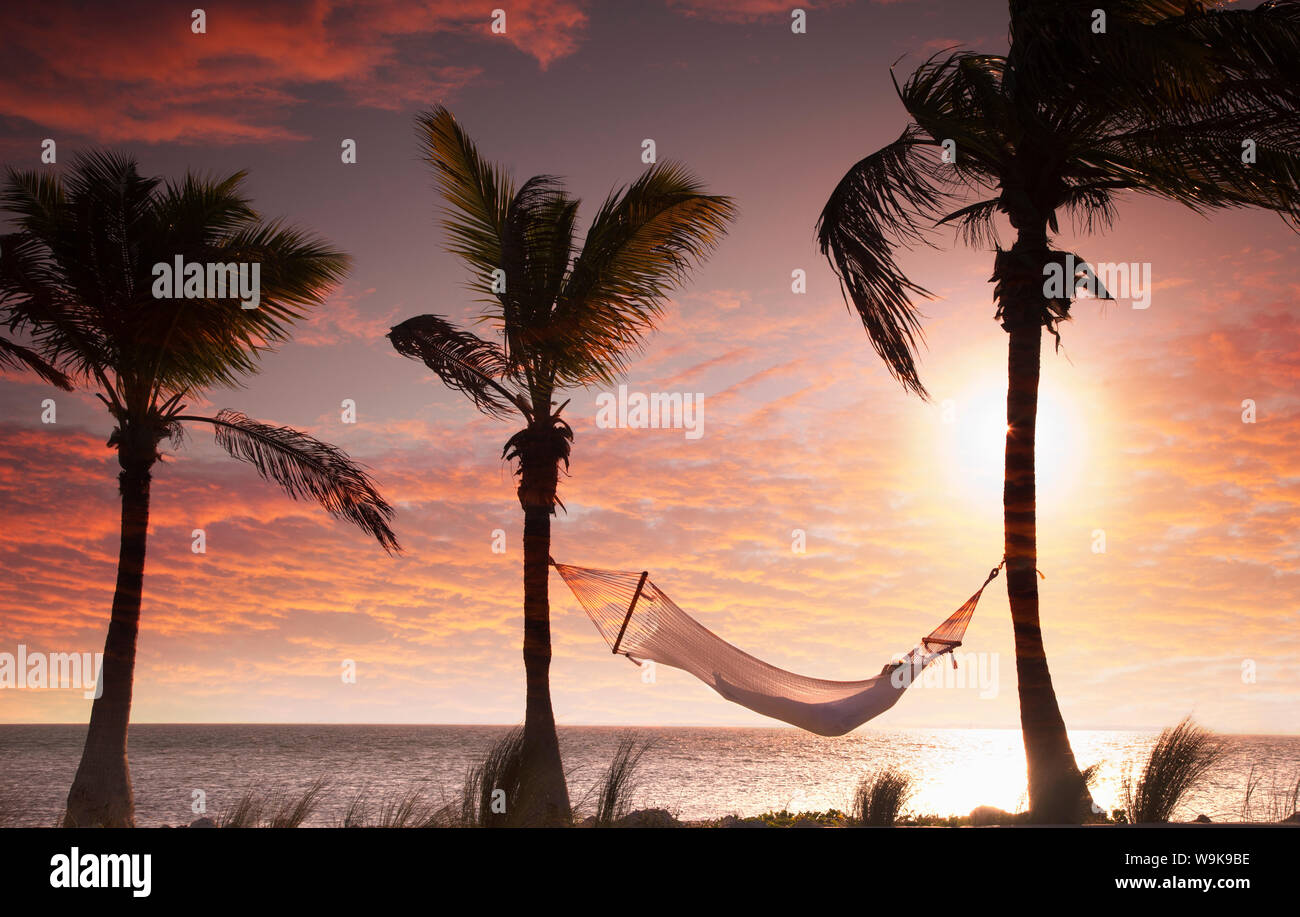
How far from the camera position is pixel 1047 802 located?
6.63 metres

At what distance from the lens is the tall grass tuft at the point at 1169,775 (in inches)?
257

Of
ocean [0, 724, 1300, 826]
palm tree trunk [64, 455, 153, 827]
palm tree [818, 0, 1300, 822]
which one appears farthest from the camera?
ocean [0, 724, 1300, 826]

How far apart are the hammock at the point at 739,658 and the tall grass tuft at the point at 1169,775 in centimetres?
154

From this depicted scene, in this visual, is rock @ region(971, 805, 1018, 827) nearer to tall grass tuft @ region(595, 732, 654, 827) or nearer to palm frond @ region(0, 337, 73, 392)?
tall grass tuft @ region(595, 732, 654, 827)

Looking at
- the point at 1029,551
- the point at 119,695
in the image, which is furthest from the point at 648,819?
the point at 119,695

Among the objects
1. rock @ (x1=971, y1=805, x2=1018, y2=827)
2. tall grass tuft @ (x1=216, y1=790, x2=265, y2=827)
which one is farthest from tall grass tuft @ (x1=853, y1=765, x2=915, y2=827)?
tall grass tuft @ (x1=216, y1=790, x2=265, y2=827)

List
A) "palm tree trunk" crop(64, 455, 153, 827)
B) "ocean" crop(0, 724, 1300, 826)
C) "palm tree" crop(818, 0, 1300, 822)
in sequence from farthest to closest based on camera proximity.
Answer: "ocean" crop(0, 724, 1300, 826) → "palm tree trunk" crop(64, 455, 153, 827) → "palm tree" crop(818, 0, 1300, 822)

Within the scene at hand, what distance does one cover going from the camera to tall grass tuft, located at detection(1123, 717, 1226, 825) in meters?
6.52

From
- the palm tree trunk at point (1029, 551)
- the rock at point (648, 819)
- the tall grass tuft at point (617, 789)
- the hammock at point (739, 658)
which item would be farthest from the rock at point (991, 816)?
the tall grass tuft at point (617, 789)

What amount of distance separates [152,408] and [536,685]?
191 inches

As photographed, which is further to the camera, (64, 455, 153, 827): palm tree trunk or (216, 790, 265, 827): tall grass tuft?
(64, 455, 153, 827): palm tree trunk

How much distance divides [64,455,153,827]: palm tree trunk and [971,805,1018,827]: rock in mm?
7349
